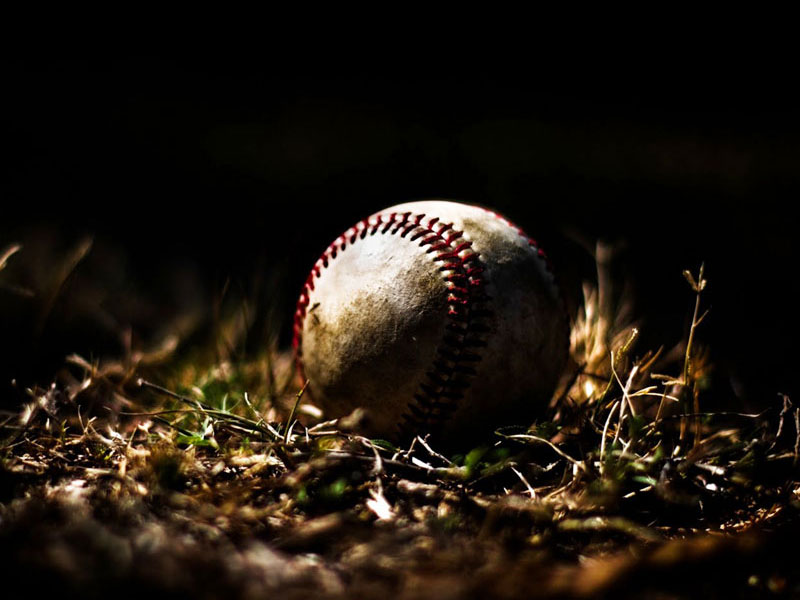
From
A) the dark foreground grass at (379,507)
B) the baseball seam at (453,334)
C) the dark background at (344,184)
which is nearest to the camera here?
the dark foreground grass at (379,507)

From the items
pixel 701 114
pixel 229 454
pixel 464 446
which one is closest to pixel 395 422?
pixel 464 446

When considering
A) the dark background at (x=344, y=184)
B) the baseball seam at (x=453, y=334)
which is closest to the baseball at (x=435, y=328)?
the baseball seam at (x=453, y=334)

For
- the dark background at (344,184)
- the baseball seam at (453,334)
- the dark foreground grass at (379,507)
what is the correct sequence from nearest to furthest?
the dark foreground grass at (379,507) < the baseball seam at (453,334) < the dark background at (344,184)

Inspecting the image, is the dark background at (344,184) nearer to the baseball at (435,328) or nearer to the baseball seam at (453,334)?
the baseball at (435,328)

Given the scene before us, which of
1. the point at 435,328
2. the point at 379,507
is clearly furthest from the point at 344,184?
the point at 379,507

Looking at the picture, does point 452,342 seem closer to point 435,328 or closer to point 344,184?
point 435,328

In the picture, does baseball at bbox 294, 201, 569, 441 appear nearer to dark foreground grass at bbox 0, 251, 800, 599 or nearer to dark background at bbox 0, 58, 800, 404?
dark foreground grass at bbox 0, 251, 800, 599

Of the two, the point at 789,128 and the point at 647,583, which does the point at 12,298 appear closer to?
the point at 647,583
